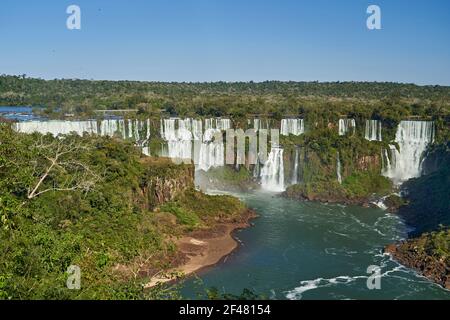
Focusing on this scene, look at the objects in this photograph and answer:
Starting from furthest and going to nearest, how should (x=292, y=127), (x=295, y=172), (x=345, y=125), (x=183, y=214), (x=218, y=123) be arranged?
(x=292, y=127) → (x=345, y=125) → (x=218, y=123) → (x=295, y=172) → (x=183, y=214)

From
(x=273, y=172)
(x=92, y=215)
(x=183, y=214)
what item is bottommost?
(x=183, y=214)

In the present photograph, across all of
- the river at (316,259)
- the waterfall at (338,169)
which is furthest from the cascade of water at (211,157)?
the waterfall at (338,169)

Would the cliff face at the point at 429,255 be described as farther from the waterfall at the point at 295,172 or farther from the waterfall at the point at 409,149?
the waterfall at the point at 409,149

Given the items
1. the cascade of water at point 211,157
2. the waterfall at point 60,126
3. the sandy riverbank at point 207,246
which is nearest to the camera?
the sandy riverbank at point 207,246

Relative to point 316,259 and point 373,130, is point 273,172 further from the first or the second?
point 316,259

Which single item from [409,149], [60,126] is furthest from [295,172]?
[60,126]

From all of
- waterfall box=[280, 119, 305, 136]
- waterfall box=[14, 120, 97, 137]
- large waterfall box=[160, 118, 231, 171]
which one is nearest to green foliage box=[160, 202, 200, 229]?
waterfall box=[14, 120, 97, 137]

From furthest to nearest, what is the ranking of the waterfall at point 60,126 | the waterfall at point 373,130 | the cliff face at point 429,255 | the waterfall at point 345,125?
1. the waterfall at point 345,125
2. the waterfall at point 373,130
3. the waterfall at point 60,126
4. the cliff face at point 429,255
